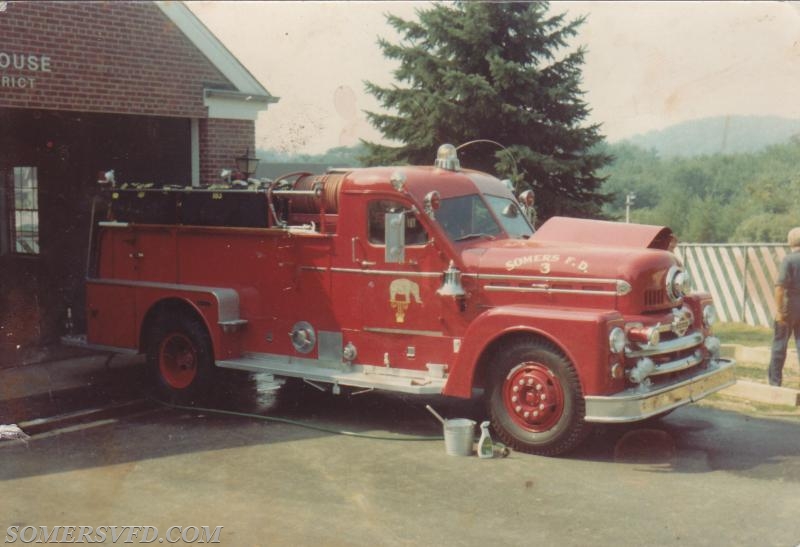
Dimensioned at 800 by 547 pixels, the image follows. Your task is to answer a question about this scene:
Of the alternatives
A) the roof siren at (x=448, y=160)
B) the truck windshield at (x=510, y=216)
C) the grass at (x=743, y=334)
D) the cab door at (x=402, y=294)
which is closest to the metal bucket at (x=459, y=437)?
the cab door at (x=402, y=294)

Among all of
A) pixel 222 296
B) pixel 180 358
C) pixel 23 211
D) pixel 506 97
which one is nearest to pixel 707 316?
pixel 222 296

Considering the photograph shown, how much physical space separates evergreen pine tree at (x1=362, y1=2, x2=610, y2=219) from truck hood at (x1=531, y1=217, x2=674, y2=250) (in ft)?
25.3

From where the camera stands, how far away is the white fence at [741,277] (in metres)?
16.6

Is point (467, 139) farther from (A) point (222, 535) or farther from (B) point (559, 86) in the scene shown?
(A) point (222, 535)

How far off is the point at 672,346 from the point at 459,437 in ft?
6.31

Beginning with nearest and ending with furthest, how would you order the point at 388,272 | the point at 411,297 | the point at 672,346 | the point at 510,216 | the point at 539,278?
the point at 672,346
the point at 539,278
the point at 411,297
the point at 388,272
the point at 510,216

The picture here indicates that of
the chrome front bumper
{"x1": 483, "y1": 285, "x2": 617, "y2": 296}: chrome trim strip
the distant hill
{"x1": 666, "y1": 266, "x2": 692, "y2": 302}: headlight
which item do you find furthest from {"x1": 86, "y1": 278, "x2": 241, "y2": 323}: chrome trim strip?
the distant hill

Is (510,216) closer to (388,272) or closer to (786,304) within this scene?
(388,272)

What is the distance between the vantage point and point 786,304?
957 cm

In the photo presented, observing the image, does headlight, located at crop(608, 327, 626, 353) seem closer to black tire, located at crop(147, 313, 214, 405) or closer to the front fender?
the front fender

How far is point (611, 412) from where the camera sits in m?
6.76

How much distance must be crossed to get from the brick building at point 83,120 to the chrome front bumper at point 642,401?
785 centimetres

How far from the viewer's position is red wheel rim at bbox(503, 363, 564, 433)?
7156mm

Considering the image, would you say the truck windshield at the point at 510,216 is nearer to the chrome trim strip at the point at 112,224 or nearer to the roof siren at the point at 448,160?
the roof siren at the point at 448,160
